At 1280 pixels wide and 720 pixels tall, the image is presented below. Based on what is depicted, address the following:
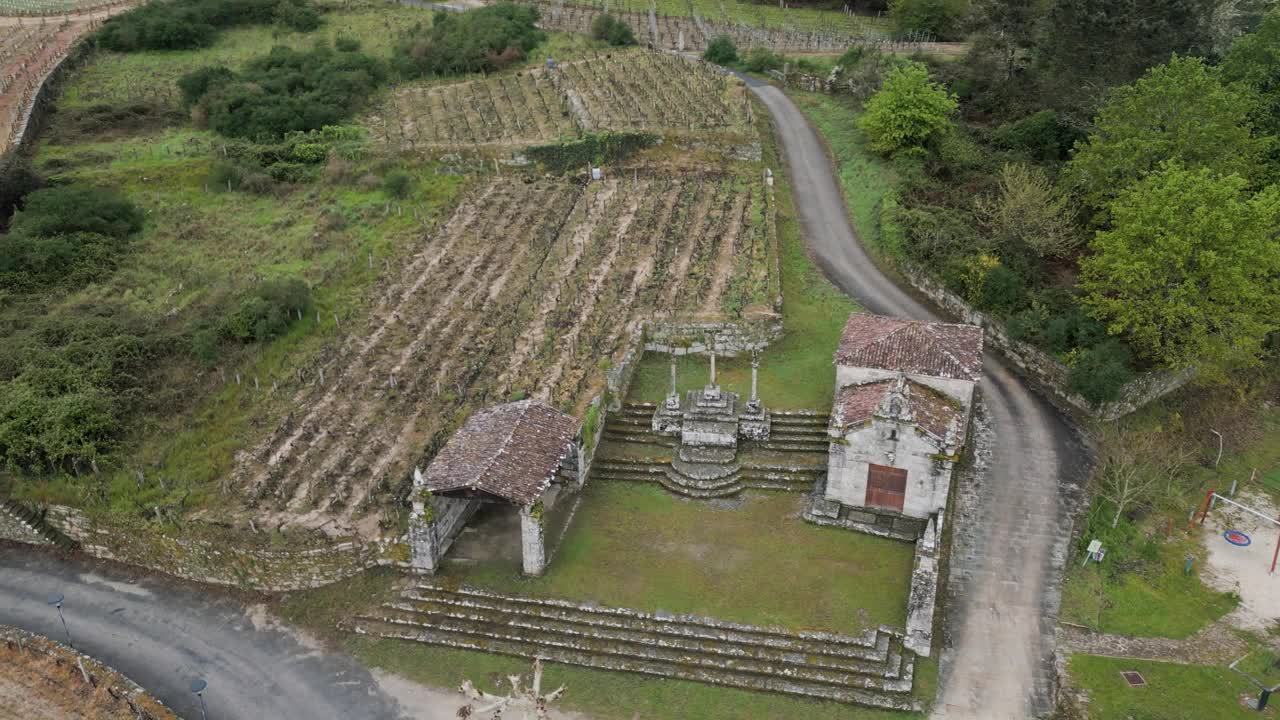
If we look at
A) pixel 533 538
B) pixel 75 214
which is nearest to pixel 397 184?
pixel 75 214

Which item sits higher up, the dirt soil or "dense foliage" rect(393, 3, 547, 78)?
"dense foliage" rect(393, 3, 547, 78)

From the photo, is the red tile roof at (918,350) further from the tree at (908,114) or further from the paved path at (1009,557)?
the tree at (908,114)

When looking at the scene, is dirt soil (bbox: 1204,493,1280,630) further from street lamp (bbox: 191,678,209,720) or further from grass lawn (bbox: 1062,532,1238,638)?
street lamp (bbox: 191,678,209,720)

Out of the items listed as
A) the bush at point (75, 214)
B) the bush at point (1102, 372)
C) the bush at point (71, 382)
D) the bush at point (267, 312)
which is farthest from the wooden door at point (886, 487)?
the bush at point (75, 214)

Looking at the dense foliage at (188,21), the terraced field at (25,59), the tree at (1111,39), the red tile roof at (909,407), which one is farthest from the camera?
the dense foliage at (188,21)

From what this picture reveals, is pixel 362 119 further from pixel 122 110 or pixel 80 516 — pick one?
pixel 80 516

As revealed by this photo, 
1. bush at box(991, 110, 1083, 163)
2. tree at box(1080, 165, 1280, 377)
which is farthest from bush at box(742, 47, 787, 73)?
tree at box(1080, 165, 1280, 377)
